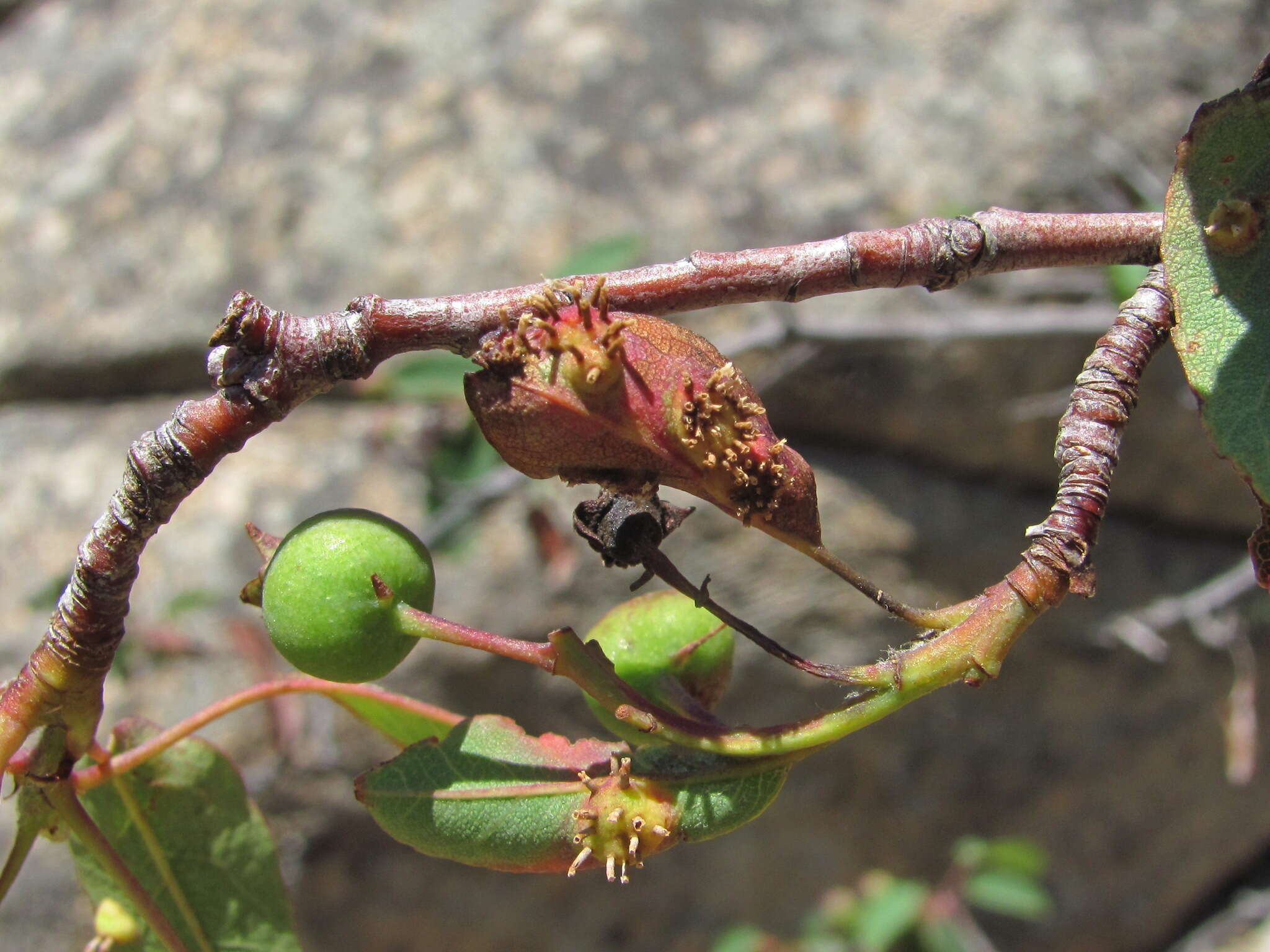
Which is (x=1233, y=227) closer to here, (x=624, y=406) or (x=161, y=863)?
(x=624, y=406)

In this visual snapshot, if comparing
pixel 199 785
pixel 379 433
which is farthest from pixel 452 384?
pixel 199 785

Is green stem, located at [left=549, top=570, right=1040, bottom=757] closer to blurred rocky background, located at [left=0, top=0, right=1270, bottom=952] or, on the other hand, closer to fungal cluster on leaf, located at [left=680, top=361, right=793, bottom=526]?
fungal cluster on leaf, located at [left=680, top=361, right=793, bottom=526]

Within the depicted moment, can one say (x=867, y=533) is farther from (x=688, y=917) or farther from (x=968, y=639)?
(x=968, y=639)

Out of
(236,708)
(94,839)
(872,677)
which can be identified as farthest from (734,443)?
(94,839)

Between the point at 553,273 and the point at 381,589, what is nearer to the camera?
the point at 381,589

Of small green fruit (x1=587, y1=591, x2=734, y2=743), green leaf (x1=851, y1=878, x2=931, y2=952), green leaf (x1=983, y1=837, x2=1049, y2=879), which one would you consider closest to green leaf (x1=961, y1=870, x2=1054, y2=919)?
green leaf (x1=983, y1=837, x2=1049, y2=879)

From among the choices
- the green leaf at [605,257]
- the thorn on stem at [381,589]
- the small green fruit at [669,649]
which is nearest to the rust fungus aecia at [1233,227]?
the small green fruit at [669,649]

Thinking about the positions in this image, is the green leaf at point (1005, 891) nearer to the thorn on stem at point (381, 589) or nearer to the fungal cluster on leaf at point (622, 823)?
the fungal cluster on leaf at point (622, 823)
